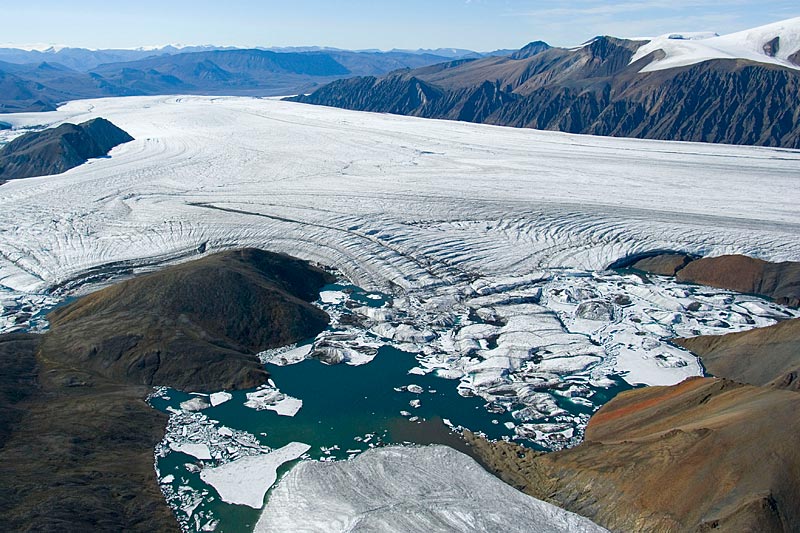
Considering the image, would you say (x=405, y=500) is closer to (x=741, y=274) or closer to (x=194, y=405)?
(x=194, y=405)

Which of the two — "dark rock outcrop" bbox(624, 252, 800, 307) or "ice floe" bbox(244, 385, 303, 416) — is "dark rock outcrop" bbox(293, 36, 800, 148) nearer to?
"dark rock outcrop" bbox(624, 252, 800, 307)

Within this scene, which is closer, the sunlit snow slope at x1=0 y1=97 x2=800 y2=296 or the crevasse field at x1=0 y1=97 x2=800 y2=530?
the crevasse field at x1=0 y1=97 x2=800 y2=530

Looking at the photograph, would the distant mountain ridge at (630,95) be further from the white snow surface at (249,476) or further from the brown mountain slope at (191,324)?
the white snow surface at (249,476)

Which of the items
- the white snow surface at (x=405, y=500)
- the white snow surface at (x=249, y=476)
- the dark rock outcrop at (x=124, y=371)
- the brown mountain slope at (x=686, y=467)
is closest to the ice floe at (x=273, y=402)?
the dark rock outcrop at (x=124, y=371)

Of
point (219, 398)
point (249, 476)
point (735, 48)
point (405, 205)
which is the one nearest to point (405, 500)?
point (249, 476)

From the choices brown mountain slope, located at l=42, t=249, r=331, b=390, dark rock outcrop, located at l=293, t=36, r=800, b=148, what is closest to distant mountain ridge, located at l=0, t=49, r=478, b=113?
dark rock outcrop, located at l=293, t=36, r=800, b=148

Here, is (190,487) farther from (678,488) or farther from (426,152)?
(426,152)
